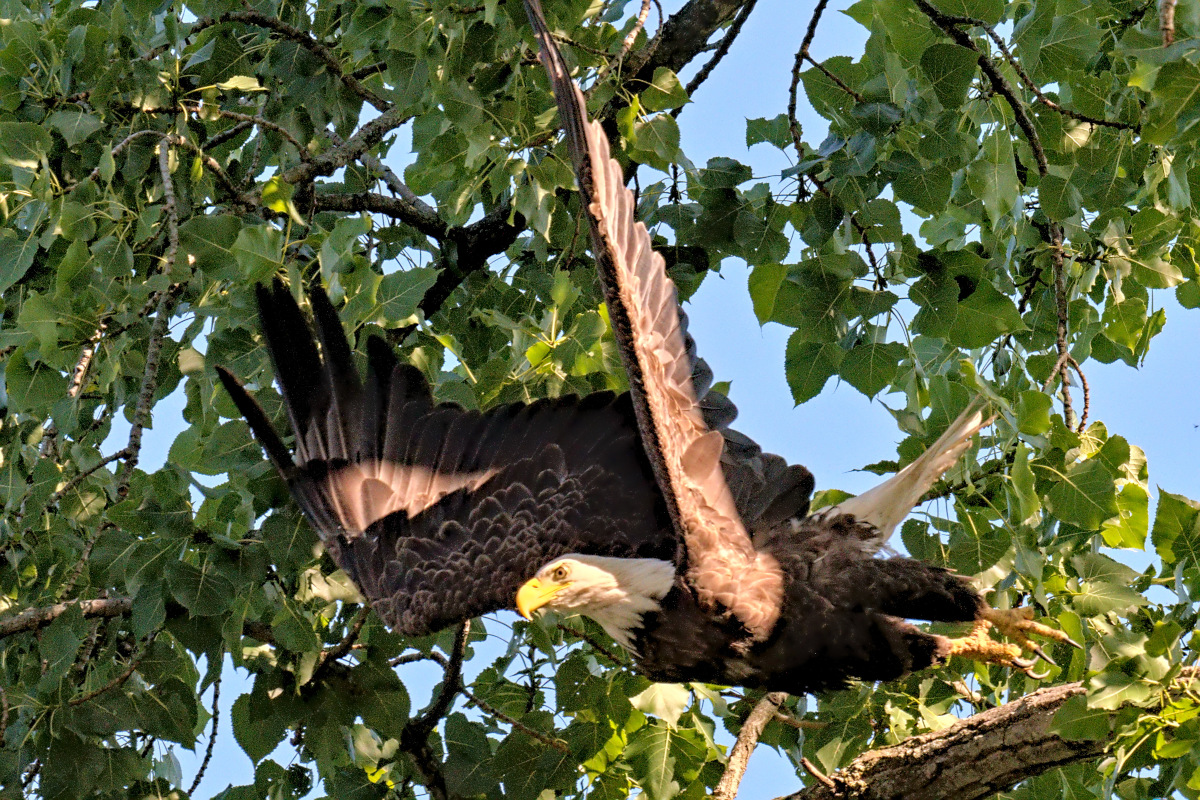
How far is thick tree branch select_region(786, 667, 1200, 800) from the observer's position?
103 inches

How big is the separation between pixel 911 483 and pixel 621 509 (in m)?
0.74

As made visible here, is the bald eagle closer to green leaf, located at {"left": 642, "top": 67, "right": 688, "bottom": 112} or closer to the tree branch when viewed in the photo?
the tree branch

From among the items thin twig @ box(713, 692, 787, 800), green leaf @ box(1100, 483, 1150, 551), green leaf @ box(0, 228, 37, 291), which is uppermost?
green leaf @ box(0, 228, 37, 291)

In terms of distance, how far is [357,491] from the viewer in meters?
3.31

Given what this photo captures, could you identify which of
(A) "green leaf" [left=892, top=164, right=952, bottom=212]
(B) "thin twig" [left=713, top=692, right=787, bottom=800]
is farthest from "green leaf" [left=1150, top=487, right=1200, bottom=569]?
(B) "thin twig" [left=713, top=692, right=787, bottom=800]

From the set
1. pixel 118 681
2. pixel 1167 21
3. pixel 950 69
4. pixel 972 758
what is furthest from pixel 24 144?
pixel 972 758

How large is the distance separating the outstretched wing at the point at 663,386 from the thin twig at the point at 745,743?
0.42 m

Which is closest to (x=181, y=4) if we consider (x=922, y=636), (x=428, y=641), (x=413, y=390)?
(x=413, y=390)

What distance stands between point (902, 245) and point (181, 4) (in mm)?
2258

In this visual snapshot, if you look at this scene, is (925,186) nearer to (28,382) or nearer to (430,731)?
(430,731)

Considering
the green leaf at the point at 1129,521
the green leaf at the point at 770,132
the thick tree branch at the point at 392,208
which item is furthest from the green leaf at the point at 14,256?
the green leaf at the point at 1129,521

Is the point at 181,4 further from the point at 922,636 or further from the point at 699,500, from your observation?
the point at 922,636

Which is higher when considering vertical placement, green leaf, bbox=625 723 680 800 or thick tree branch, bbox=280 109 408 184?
thick tree branch, bbox=280 109 408 184

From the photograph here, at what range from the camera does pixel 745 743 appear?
10.5 feet
